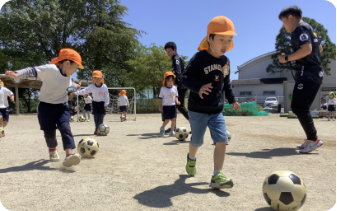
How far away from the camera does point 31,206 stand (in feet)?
7.46

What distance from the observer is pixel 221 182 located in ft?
8.59

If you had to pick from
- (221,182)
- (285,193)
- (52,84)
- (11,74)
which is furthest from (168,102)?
(285,193)

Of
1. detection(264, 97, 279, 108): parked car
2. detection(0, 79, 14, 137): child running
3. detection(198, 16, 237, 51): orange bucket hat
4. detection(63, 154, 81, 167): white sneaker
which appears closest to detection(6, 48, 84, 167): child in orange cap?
detection(63, 154, 81, 167): white sneaker

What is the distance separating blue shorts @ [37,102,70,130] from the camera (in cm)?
383

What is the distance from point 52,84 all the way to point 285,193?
3.44 meters

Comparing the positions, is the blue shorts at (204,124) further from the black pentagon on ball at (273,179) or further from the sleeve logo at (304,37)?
the sleeve logo at (304,37)

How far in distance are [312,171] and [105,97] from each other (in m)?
5.48

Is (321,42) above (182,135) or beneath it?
above

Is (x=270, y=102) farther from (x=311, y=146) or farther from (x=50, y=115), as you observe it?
(x=50, y=115)

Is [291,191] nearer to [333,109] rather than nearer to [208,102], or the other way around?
[208,102]

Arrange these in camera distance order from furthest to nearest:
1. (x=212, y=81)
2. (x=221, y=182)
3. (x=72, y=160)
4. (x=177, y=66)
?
(x=177, y=66), (x=72, y=160), (x=212, y=81), (x=221, y=182)

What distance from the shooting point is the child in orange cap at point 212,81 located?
2801 millimetres

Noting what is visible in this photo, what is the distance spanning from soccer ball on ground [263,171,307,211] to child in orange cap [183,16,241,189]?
655 mm

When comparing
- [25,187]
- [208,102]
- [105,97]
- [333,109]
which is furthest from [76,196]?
[333,109]
